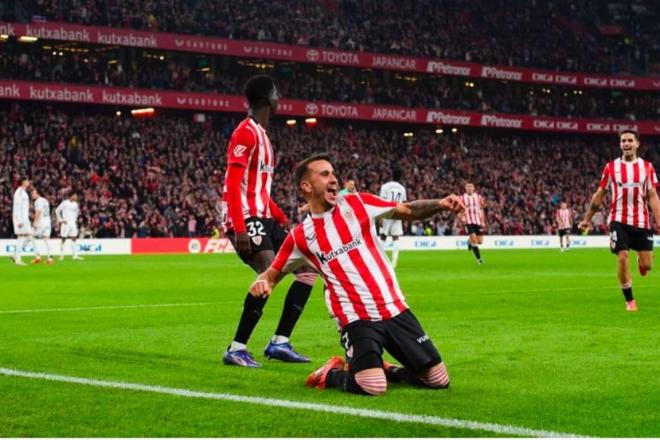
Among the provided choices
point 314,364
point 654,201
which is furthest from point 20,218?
point 314,364

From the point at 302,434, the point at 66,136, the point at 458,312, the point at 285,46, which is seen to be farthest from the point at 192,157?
the point at 302,434

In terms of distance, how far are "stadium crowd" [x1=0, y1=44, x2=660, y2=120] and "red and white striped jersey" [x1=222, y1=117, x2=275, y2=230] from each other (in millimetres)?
44251

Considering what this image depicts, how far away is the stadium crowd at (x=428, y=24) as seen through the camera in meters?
56.9

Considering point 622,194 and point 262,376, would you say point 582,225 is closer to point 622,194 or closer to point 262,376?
point 622,194

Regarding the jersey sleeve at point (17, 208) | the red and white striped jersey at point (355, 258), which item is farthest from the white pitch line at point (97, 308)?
the jersey sleeve at point (17, 208)

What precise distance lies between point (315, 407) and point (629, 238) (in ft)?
31.0

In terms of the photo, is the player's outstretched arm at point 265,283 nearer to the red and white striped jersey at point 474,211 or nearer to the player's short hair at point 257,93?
the player's short hair at point 257,93

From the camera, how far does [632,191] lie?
15.5 m

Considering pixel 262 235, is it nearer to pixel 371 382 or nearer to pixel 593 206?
pixel 371 382

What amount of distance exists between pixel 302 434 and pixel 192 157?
48.0m

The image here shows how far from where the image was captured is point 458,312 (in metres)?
15.3

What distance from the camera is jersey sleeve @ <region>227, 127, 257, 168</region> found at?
10.0 metres

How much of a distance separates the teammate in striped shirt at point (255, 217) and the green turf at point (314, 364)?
383 mm

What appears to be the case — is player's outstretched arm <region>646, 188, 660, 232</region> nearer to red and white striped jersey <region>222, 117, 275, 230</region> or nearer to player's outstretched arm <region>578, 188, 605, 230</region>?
player's outstretched arm <region>578, 188, 605, 230</region>
